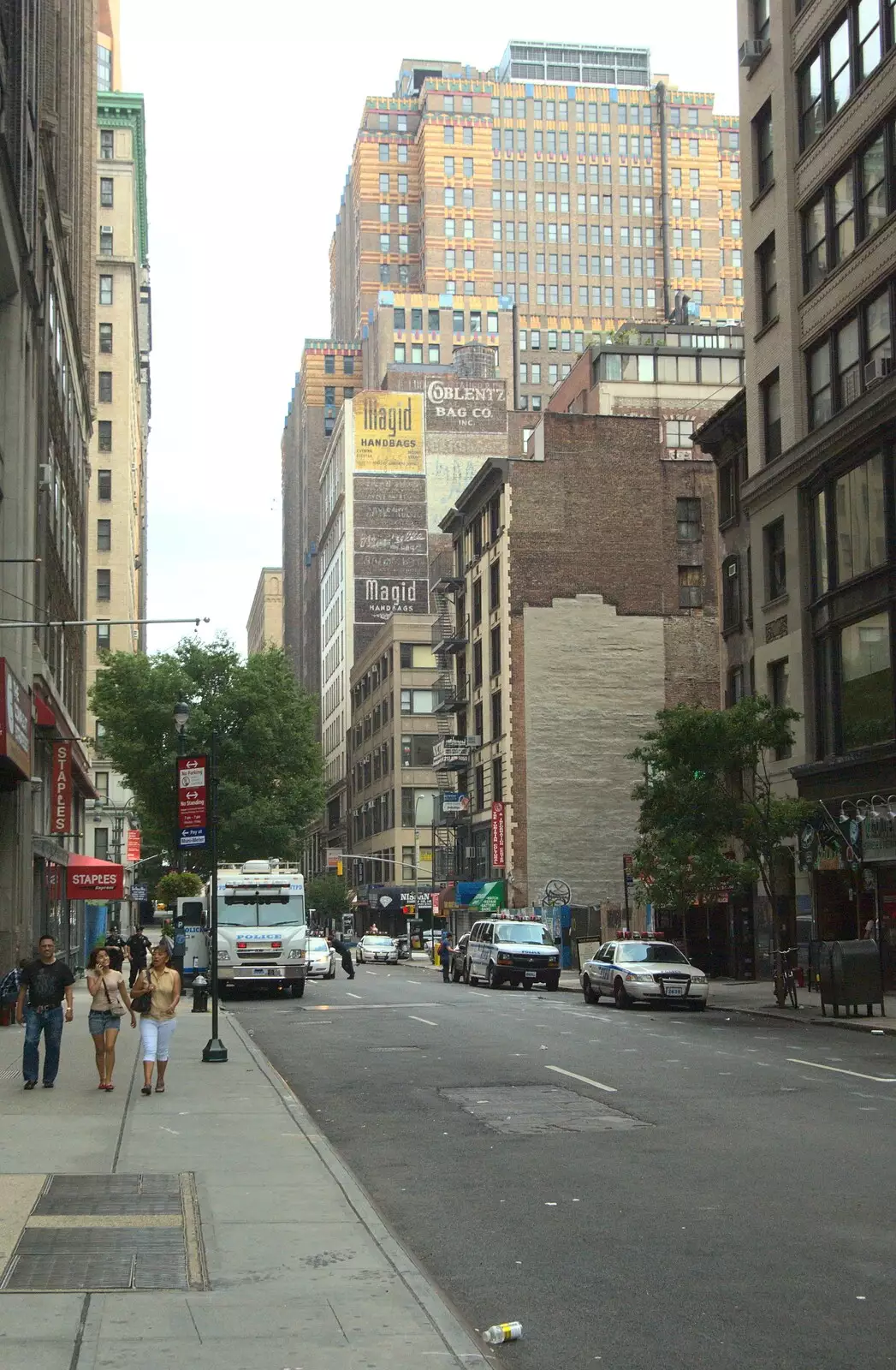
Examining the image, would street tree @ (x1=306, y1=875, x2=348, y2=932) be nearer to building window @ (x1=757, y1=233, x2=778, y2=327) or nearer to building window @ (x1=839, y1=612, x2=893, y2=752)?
building window @ (x1=757, y1=233, x2=778, y2=327)

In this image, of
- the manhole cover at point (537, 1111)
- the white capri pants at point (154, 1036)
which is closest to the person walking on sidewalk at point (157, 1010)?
the white capri pants at point (154, 1036)

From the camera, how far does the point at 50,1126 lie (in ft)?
48.0

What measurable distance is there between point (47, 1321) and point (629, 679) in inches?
2536

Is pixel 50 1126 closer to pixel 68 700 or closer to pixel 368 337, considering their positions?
pixel 68 700

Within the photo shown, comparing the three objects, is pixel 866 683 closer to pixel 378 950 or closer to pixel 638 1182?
pixel 638 1182

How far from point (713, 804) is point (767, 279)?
17.6 meters

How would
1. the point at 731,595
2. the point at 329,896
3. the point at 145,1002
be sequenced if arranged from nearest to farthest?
the point at 145,1002
the point at 731,595
the point at 329,896

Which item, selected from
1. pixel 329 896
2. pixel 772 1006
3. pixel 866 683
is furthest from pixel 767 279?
pixel 329 896

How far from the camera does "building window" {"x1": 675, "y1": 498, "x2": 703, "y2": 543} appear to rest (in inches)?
2891

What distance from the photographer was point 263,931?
38.5 m

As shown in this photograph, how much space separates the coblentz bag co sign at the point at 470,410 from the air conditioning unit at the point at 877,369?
87004mm

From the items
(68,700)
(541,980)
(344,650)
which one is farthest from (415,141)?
(541,980)

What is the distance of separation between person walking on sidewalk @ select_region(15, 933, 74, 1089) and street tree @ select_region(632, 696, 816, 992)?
56.9ft

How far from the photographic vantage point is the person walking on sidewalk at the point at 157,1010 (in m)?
17.0
